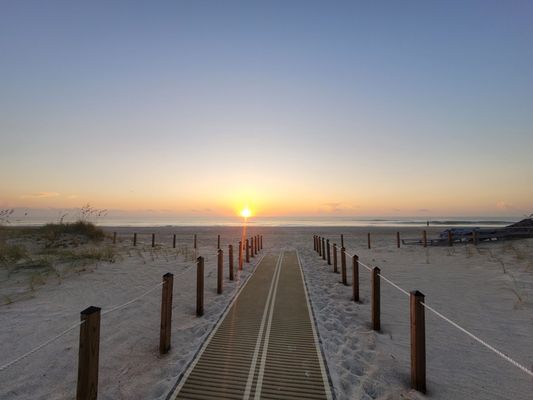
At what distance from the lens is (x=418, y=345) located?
427 cm

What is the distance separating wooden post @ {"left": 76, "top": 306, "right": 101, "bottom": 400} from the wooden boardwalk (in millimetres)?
989

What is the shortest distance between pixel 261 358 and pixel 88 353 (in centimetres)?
253

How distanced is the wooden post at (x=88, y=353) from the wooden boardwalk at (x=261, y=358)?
99cm

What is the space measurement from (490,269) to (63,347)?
1355cm

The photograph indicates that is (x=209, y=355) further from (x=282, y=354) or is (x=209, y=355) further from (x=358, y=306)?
(x=358, y=306)

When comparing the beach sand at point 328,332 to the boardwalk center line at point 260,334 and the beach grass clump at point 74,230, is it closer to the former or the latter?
the boardwalk center line at point 260,334

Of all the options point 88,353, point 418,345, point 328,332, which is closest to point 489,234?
point 328,332

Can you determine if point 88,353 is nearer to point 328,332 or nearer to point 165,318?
point 165,318

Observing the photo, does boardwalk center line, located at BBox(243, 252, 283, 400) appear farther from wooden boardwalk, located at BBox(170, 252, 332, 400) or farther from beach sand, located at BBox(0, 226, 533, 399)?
beach sand, located at BBox(0, 226, 533, 399)

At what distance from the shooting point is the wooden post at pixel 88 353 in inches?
133

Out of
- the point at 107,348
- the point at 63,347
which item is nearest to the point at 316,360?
the point at 107,348

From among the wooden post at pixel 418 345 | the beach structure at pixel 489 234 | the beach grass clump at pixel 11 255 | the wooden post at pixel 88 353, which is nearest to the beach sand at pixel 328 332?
the wooden post at pixel 418 345

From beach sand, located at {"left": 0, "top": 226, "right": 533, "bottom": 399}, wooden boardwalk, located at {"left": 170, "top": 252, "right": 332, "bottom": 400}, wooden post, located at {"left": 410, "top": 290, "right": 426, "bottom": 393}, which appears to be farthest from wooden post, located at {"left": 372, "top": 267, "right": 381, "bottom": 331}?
wooden post, located at {"left": 410, "top": 290, "right": 426, "bottom": 393}

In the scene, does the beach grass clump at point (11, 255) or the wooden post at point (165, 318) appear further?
the beach grass clump at point (11, 255)
